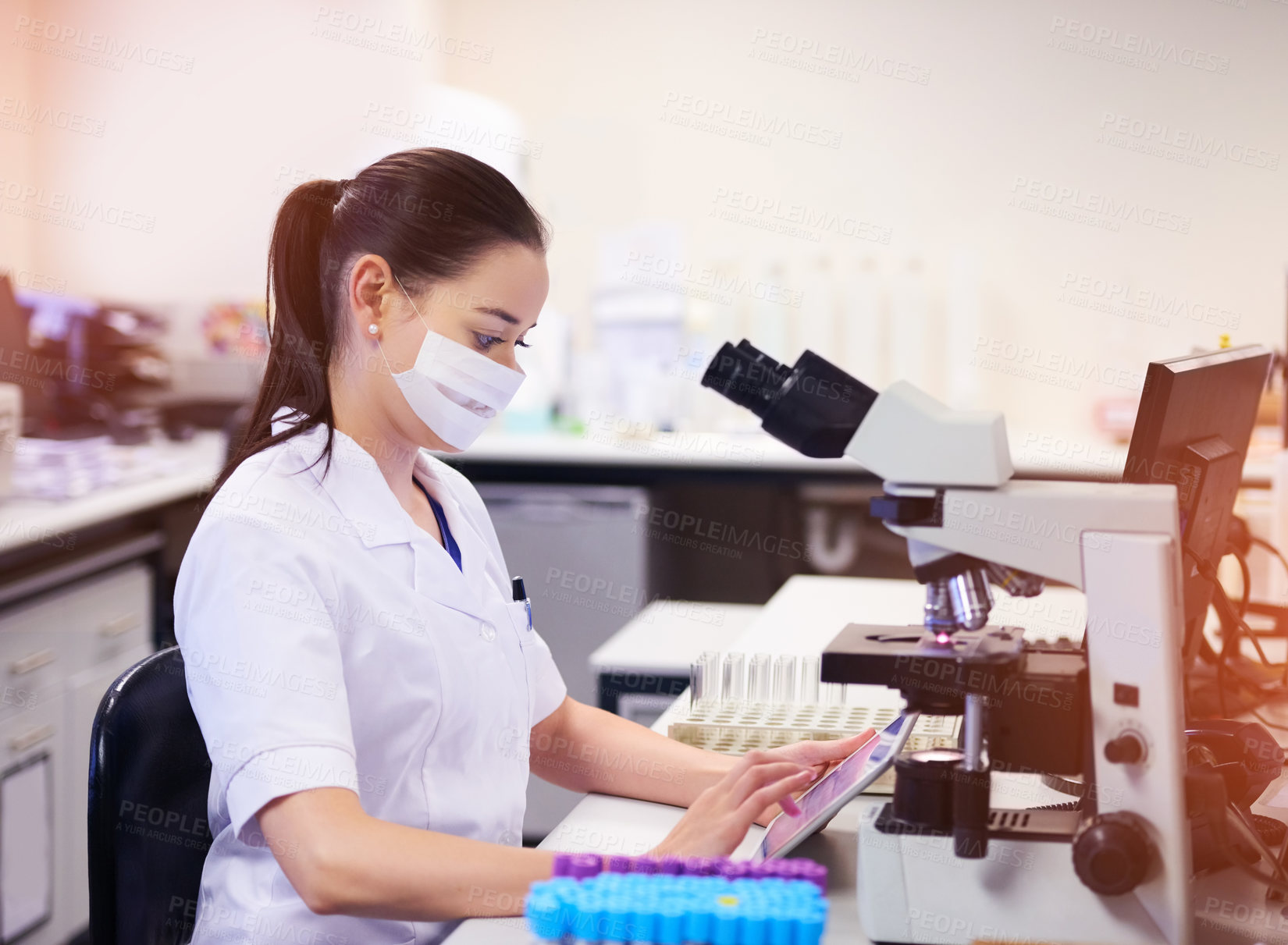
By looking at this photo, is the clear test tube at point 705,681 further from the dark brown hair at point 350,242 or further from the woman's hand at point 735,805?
the dark brown hair at point 350,242

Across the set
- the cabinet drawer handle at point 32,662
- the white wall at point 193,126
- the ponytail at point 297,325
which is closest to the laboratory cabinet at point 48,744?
the cabinet drawer handle at point 32,662

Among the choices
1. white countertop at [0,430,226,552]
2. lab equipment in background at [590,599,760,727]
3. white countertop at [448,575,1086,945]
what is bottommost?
lab equipment in background at [590,599,760,727]

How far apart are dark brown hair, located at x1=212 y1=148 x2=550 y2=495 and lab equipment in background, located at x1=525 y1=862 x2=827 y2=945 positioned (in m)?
0.56

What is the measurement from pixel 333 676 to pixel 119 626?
1814 mm

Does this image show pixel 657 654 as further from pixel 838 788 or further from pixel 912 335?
pixel 912 335

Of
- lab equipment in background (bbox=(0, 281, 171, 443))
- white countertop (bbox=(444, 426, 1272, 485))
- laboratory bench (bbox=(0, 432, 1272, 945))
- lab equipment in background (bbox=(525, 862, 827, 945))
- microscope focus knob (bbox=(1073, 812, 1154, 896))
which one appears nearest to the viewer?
lab equipment in background (bbox=(525, 862, 827, 945))

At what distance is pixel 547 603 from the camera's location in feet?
10.4

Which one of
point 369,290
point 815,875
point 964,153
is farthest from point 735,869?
point 964,153

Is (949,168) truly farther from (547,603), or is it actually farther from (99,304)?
(99,304)

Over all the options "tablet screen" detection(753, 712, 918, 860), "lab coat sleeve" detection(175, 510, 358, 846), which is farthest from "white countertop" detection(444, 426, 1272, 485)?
"lab coat sleeve" detection(175, 510, 358, 846)

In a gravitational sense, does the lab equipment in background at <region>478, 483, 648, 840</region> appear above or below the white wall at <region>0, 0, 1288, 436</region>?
below

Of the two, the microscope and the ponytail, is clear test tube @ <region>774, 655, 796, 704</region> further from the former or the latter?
the ponytail

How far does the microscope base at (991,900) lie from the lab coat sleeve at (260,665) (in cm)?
43

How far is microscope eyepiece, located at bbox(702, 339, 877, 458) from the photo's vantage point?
0.86m
